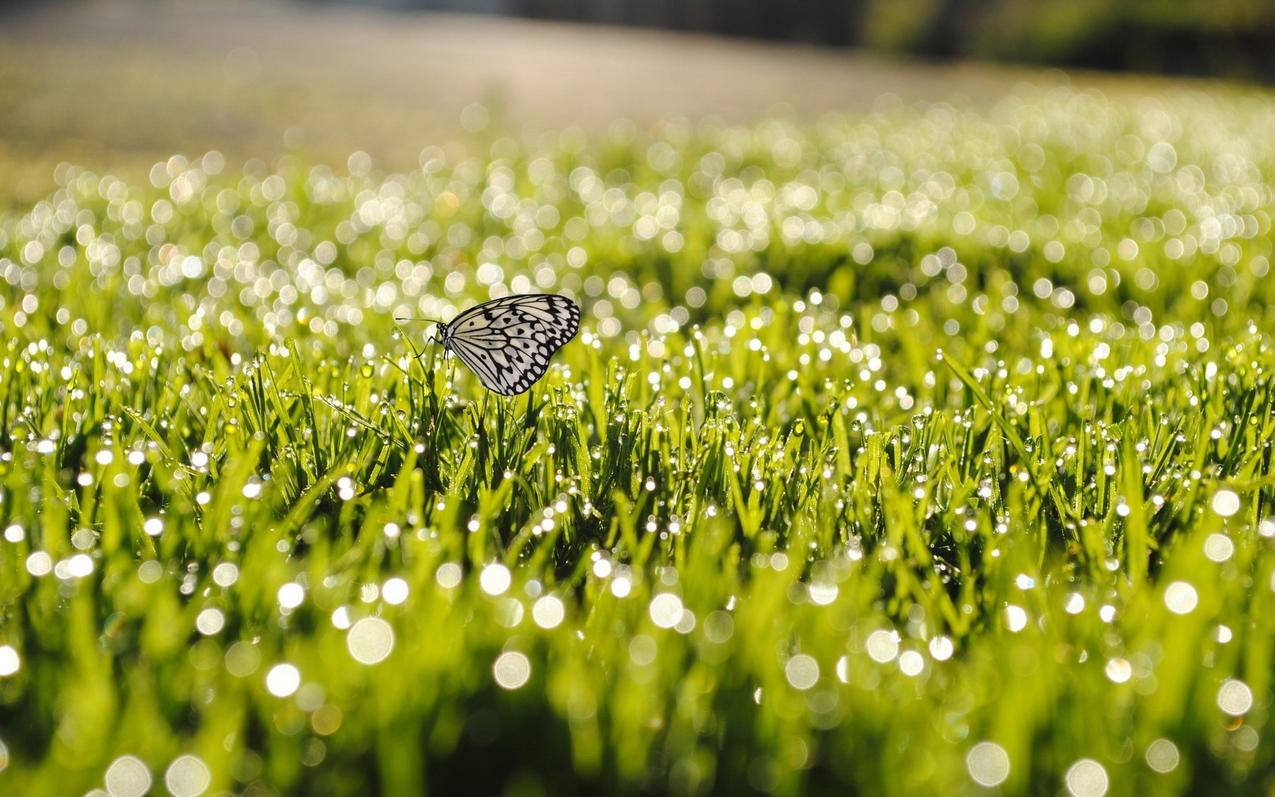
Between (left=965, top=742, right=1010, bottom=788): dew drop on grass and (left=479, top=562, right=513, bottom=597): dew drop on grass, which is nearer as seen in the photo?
(left=965, top=742, right=1010, bottom=788): dew drop on grass

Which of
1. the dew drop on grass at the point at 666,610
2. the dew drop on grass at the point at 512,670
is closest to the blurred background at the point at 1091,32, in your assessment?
the dew drop on grass at the point at 666,610

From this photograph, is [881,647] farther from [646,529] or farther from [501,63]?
[501,63]

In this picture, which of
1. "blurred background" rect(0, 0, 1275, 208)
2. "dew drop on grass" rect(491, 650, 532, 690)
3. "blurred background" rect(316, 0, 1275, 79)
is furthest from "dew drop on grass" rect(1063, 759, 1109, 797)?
"blurred background" rect(316, 0, 1275, 79)

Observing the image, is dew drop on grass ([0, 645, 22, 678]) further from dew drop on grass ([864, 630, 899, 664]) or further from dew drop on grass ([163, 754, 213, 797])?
dew drop on grass ([864, 630, 899, 664])

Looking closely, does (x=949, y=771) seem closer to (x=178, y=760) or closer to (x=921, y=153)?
(x=178, y=760)

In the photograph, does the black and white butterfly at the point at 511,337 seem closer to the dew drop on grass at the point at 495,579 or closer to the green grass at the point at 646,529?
the green grass at the point at 646,529

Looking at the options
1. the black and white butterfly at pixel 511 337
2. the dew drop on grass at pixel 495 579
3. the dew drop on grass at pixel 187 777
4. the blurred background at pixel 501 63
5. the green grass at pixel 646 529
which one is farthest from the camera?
the blurred background at pixel 501 63

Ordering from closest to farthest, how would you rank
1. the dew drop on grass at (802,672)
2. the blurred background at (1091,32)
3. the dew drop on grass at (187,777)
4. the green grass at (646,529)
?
the dew drop on grass at (187,777)
the green grass at (646,529)
the dew drop on grass at (802,672)
the blurred background at (1091,32)
